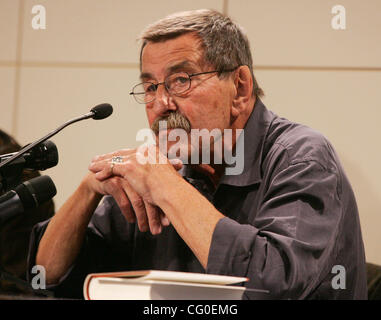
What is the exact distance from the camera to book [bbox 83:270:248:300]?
0.65 meters

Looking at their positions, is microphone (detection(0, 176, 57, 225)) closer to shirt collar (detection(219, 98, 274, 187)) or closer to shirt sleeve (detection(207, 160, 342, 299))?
shirt sleeve (detection(207, 160, 342, 299))

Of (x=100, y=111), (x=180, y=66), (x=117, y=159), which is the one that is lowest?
(x=117, y=159)

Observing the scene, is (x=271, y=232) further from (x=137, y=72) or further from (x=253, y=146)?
(x=137, y=72)

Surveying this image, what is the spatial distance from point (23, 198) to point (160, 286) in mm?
355

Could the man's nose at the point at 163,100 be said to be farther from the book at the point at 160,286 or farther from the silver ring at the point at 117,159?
the book at the point at 160,286

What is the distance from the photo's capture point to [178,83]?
1.29 metres

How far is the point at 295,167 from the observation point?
1126 millimetres

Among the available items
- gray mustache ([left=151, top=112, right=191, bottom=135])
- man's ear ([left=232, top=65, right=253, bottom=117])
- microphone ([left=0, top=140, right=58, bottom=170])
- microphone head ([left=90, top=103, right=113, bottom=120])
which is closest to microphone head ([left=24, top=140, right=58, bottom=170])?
microphone ([left=0, top=140, right=58, bottom=170])

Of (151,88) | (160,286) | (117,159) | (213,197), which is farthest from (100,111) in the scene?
(160,286)

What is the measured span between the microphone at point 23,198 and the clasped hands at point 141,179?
24 cm

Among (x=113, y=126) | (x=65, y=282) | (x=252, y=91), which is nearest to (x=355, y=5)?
(x=252, y=91)

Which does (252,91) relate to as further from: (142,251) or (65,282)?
(65,282)

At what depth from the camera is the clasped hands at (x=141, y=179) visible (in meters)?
1.09
